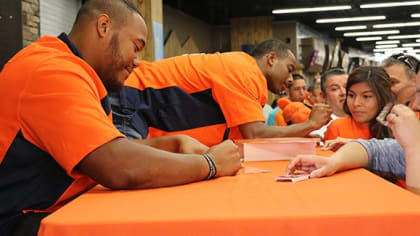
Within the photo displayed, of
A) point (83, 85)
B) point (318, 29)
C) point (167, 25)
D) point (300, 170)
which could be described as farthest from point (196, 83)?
point (318, 29)

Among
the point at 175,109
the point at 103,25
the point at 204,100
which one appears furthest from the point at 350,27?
the point at 103,25

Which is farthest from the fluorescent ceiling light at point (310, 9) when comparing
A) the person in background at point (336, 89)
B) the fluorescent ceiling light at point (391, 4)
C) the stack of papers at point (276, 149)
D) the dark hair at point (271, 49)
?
the stack of papers at point (276, 149)

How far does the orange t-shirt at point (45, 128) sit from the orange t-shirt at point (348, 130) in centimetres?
192

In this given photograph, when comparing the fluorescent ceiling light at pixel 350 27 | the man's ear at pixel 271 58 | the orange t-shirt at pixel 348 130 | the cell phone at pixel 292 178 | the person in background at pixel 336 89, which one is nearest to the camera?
the cell phone at pixel 292 178

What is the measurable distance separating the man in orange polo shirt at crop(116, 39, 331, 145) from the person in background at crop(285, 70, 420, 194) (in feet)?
3.36

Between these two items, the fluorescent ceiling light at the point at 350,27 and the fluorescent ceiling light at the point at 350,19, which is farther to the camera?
the fluorescent ceiling light at the point at 350,27

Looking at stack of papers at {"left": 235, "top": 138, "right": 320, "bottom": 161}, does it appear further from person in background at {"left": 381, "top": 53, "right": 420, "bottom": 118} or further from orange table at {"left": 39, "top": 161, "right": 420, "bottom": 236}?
person in background at {"left": 381, "top": 53, "right": 420, "bottom": 118}

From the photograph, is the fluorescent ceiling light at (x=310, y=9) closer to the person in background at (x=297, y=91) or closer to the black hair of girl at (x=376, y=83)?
the person in background at (x=297, y=91)

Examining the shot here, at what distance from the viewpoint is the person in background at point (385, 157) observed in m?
1.36

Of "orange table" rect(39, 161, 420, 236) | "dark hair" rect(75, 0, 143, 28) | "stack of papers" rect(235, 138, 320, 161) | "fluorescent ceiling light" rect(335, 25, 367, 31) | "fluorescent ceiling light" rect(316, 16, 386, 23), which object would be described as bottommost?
"stack of papers" rect(235, 138, 320, 161)

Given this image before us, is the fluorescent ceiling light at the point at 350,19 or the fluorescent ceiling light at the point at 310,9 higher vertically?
the fluorescent ceiling light at the point at 310,9

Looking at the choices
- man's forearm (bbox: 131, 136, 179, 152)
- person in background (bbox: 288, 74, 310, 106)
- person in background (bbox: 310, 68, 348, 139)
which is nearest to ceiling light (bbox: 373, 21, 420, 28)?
person in background (bbox: 288, 74, 310, 106)

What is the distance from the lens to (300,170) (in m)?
1.43

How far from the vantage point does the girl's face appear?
8.94 ft
